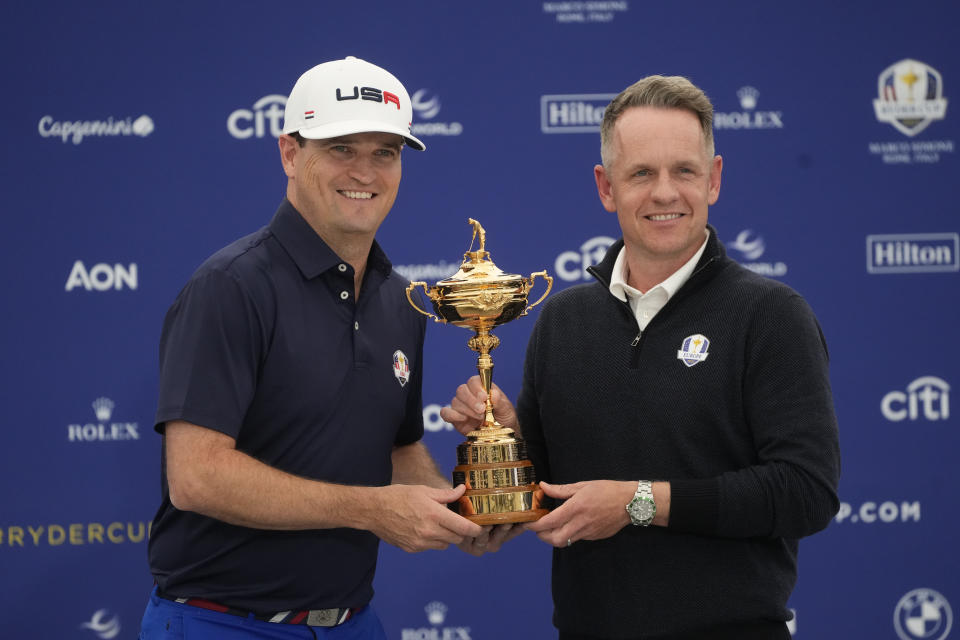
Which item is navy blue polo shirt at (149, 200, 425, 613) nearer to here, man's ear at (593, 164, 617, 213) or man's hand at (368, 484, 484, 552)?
man's hand at (368, 484, 484, 552)

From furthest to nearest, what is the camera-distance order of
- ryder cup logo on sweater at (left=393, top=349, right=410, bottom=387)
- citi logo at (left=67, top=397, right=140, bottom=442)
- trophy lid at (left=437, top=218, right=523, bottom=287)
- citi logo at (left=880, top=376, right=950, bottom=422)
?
1. citi logo at (left=880, top=376, right=950, bottom=422)
2. citi logo at (left=67, top=397, right=140, bottom=442)
3. ryder cup logo on sweater at (left=393, top=349, right=410, bottom=387)
4. trophy lid at (left=437, top=218, right=523, bottom=287)

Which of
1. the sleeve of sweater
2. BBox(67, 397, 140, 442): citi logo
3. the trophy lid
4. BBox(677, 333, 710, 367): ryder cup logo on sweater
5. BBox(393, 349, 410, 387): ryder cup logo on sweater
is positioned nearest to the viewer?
the sleeve of sweater

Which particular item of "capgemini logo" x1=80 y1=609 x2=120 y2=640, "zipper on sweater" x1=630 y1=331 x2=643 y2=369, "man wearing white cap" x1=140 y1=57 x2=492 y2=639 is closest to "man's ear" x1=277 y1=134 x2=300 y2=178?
"man wearing white cap" x1=140 y1=57 x2=492 y2=639

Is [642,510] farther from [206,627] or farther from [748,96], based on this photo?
[748,96]

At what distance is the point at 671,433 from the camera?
1.91 meters

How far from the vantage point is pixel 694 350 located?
6.34ft

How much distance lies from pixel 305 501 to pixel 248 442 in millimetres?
215

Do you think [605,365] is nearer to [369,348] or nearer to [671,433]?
[671,433]

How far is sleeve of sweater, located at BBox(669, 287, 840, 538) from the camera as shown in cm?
182

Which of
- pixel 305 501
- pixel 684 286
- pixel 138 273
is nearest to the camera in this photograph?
pixel 305 501

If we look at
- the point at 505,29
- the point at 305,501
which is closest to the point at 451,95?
the point at 505,29

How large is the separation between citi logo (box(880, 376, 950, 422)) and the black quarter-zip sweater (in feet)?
6.17

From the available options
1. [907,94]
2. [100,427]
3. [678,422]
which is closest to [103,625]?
[100,427]

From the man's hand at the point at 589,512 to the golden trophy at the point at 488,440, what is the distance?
0.12 meters
